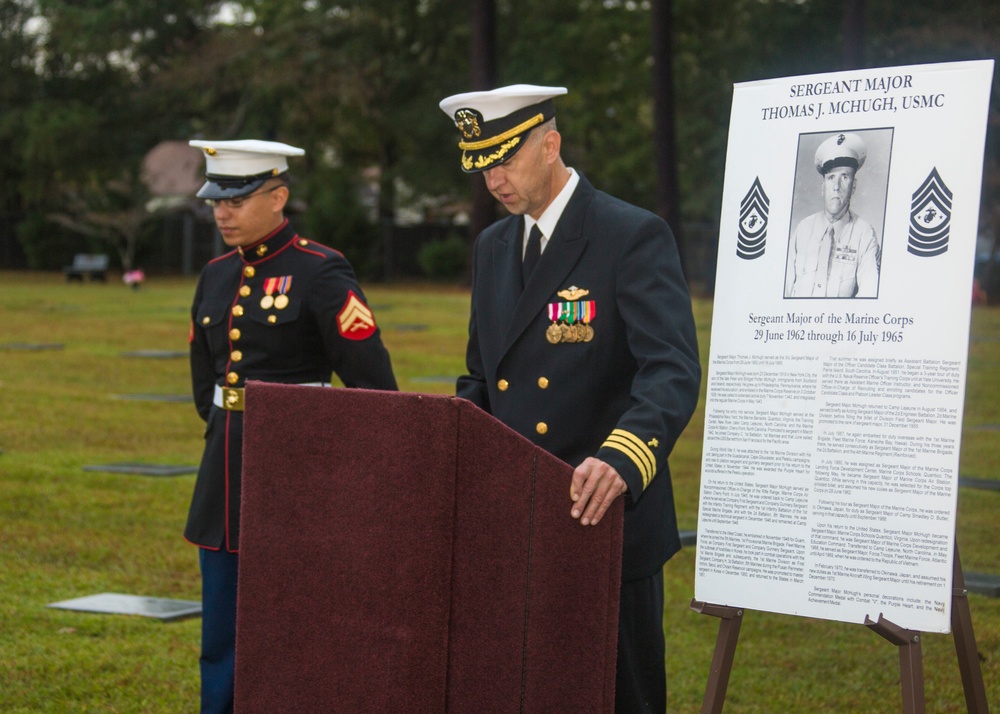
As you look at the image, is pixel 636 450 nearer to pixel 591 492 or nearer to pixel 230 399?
pixel 591 492

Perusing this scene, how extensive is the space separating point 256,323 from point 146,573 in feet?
9.42

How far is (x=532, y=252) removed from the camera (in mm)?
3660

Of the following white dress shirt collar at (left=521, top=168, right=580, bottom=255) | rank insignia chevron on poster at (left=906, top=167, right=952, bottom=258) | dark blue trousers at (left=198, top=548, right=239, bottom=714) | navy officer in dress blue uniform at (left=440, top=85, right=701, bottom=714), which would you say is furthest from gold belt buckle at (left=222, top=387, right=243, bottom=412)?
rank insignia chevron on poster at (left=906, top=167, right=952, bottom=258)

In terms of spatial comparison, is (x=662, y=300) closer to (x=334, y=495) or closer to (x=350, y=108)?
(x=334, y=495)

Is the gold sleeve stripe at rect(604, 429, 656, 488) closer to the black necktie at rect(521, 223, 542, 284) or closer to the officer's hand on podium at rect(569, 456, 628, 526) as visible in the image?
the officer's hand on podium at rect(569, 456, 628, 526)

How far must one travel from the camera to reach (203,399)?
16.6ft

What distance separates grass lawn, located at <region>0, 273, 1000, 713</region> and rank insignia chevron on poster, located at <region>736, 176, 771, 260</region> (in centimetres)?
202

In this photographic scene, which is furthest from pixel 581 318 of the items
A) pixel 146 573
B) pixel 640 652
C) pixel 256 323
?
pixel 146 573

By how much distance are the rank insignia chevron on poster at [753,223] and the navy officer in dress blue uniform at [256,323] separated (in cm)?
130

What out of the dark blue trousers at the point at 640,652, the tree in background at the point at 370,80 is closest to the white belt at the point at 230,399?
the dark blue trousers at the point at 640,652

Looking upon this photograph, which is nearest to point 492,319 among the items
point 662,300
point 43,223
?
point 662,300

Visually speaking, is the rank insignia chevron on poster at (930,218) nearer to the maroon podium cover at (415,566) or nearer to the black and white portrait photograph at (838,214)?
the black and white portrait photograph at (838,214)

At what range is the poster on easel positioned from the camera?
3.66 meters

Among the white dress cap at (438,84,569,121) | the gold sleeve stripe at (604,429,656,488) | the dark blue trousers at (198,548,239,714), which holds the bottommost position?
the dark blue trousers at (198,548,239,714)
